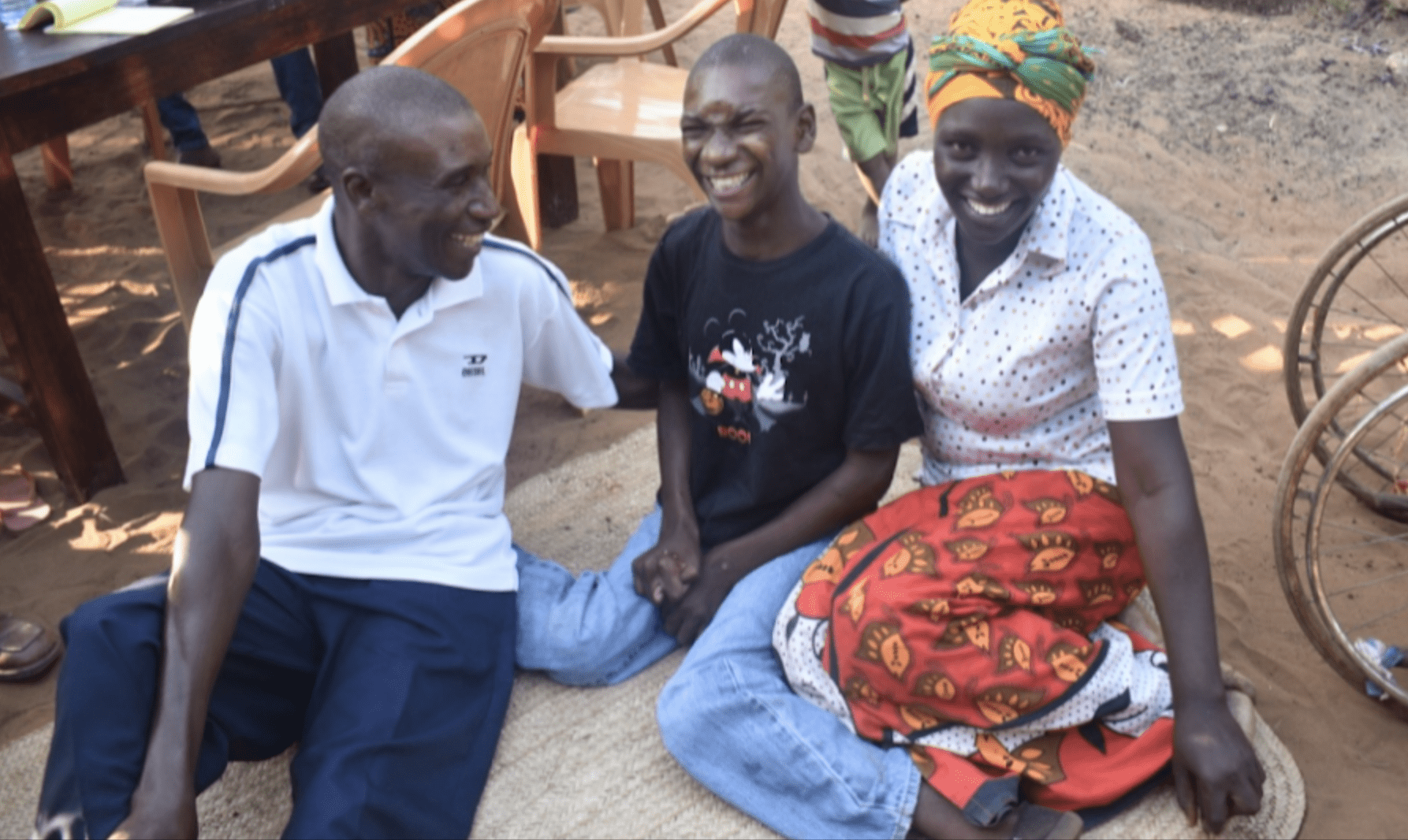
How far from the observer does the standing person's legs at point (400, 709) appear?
192 centimetres

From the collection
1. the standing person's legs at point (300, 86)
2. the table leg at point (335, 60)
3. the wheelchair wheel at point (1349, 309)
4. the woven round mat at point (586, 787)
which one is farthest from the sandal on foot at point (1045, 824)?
the standing person's legs at point (300, 86)

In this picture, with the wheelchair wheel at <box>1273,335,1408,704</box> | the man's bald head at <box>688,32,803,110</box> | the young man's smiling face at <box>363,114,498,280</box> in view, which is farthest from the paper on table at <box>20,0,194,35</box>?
the wheelchair wheel at <box>1273,335,1408,704</box>

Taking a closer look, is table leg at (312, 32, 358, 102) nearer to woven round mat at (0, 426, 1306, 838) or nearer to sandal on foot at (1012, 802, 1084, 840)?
woven round mat at (0, 426, 1306, 838)

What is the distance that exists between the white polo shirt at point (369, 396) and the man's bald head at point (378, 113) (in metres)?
0.16

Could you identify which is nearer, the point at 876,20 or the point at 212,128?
the point at 876,20

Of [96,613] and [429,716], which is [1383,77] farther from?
[96,613]

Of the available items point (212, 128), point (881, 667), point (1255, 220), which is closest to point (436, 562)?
point (881, 667)

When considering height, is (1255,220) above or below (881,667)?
below

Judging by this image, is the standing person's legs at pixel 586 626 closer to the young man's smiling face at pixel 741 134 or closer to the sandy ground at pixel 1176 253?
the young man's smiling face at pixel 741 134

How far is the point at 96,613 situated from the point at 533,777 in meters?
0.83

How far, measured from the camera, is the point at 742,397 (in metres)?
2.28

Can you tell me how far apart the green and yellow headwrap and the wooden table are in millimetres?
2084

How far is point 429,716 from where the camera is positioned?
2.09 m

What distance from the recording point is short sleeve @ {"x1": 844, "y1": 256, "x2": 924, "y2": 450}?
2.13 meters
